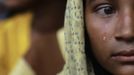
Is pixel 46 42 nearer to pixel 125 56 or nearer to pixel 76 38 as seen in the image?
pixel 76 38

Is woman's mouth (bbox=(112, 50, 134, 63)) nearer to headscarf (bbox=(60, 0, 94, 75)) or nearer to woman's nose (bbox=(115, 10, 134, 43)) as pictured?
woman's nose (bbox=(115, 10, 134, 43))

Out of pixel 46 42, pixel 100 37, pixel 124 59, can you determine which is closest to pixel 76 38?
pixel 100 37

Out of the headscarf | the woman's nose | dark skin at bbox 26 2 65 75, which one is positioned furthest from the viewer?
dark skin at bbox 26 2 65 75

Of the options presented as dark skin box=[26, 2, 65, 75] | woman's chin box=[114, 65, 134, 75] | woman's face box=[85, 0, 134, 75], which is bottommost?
dark skin box=[26, 2, 65, 75]

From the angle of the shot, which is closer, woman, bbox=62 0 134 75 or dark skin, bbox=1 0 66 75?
woman, bbox=62 0 134 75

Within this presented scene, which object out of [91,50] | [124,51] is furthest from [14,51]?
[124,51]

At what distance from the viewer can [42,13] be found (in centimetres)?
275

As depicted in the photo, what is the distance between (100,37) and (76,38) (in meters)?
0.08

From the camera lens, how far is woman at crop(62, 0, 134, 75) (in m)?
1.44

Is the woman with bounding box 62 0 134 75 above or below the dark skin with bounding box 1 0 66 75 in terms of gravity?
above

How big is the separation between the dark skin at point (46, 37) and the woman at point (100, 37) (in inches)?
37.3

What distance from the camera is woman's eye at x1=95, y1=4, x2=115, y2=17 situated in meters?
1.52

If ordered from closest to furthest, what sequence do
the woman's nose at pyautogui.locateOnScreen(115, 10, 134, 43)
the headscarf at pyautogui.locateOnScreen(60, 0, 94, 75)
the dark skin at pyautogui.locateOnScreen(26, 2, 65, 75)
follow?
1. the woman's nose at pyautogui.locateOnScreen(115, 10, 134, 43)
2. the headscarf at pyautogui.locateOnScreen(60, 0, 94, 75)
3. the dark skin at pyautogui.locateOnScreen(26, 2, 65, 75)

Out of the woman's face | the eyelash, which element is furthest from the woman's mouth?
the eyelash
